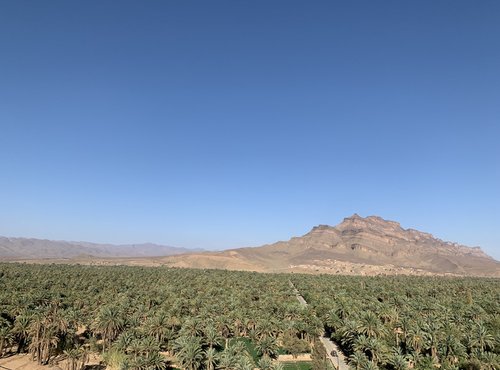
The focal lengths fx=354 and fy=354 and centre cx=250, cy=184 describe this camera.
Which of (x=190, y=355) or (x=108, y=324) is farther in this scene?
(x=108, y=324)

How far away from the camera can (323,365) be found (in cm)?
4959

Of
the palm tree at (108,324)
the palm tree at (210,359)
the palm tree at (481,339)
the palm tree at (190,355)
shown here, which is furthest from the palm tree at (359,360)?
the palm tree at (108,324)

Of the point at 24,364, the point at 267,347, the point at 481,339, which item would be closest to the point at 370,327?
the point at 481,339

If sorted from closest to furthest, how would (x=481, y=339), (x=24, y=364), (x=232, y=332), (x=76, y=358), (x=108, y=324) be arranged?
(x=76, y=358)
(x=24, y=364)
(x=481, y=339)
(x=108, y=324)
(x=232, y=332)

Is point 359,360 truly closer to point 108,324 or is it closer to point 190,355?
point 190,355

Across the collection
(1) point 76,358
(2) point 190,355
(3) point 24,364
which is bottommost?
(3) point 24,364

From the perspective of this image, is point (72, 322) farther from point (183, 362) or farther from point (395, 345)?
point (395, 345)

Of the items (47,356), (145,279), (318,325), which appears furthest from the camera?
(145,279)

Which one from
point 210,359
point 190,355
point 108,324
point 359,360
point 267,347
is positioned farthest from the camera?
point 108,324

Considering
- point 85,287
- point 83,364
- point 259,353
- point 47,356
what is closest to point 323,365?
point 259,353

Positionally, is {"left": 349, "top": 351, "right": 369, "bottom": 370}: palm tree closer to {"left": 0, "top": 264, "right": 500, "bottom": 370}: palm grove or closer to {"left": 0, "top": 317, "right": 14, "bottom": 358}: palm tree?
{"left": 0, "top": 264, "right": 500, "bottom": 370}: palm grove

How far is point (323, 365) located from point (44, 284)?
8288 centimetres

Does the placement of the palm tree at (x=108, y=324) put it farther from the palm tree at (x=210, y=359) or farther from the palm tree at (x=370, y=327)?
the palm tree at (x=370, y=327)

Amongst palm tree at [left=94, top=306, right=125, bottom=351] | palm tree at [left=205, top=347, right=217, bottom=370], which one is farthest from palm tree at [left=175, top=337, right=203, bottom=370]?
palm tree at [left=94, top=306, right=125, bottom=351]
